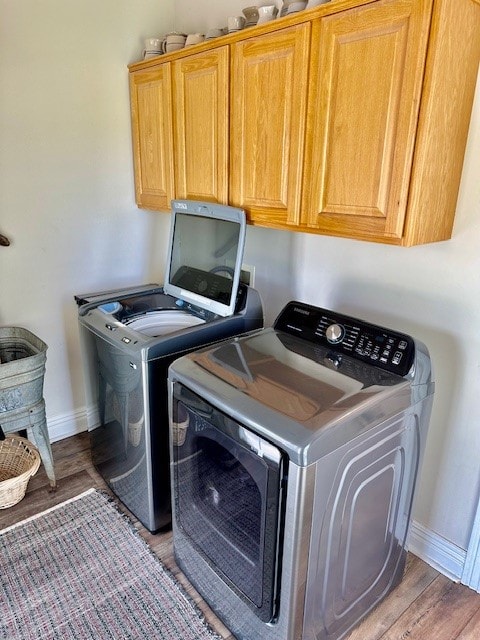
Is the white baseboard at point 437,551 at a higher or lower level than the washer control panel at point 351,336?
lower

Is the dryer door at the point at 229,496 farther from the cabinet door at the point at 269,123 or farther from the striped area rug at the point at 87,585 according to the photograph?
the cabinet door at the point at 269,123

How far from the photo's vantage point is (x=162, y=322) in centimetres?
196

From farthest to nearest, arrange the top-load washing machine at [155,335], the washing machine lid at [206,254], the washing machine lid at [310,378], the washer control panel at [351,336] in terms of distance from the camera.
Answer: the washing machine lid at [206,254] < the top-load washing machine at [155,335] < the washer control panel at [351,336] < the washing machine lid at [310,378]

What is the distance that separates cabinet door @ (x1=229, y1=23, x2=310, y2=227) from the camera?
146 centimetres

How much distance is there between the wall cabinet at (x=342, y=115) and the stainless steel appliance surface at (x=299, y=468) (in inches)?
15.0

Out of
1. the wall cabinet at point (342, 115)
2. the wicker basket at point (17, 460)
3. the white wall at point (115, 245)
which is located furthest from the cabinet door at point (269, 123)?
the wicker basket at point (17, 460)

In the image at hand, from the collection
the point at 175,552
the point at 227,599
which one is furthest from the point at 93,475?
the point at 227,599

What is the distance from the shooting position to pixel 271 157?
1.59m

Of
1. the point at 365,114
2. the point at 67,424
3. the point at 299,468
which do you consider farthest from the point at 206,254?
the point at 67,424

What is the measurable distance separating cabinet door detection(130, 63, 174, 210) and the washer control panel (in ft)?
2.97

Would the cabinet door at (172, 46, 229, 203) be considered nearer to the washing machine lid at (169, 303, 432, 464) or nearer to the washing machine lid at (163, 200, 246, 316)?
the washing machine lid at (163, 200, 246, 316)

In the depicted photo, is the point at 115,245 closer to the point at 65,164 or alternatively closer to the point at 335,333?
the point at 65,164

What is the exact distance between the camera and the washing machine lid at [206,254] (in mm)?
1797

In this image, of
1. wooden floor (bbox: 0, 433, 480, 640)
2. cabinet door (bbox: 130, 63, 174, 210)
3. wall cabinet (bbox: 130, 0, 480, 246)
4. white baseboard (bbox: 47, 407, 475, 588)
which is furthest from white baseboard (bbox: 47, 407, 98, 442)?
white baseboard (bbox: 47, 407, 475, 588)
